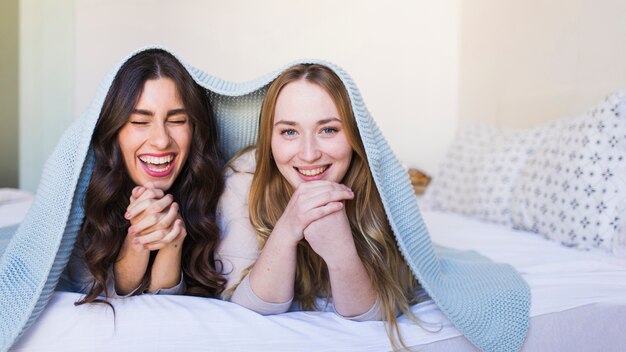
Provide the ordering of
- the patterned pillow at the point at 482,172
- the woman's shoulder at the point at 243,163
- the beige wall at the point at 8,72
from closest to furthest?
the woman's shoulder at the point at 243,163 → the patterned pillow at the point at 482,172 → the beige wall at the point at 8,72

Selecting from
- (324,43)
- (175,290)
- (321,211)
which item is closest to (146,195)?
(175,290)

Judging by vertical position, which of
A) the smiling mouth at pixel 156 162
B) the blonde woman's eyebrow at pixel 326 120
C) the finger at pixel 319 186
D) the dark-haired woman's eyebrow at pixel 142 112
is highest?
the dark-haired woman's eyebrow at pixel 142 112

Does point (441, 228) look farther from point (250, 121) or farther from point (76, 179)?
point (76, 179)

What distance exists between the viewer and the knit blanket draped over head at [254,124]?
996 millimetres

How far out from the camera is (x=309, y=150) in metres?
1.10

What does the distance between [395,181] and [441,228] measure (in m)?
0.85

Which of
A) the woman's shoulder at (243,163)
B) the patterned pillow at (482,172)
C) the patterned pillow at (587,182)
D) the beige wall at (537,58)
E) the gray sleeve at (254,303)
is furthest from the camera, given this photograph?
the patterned pillow at (482,172)

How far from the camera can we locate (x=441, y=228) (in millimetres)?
1979

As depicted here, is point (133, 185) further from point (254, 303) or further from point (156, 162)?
point (254, 303)

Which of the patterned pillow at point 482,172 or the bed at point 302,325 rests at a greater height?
the patterned pillow at point 482,172

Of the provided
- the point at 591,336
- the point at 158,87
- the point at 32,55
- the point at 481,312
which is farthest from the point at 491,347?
the point at 32,55

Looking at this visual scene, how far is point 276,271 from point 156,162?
0.35m

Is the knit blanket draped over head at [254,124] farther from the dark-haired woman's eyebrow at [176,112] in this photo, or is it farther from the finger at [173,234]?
the finger at [173,234]

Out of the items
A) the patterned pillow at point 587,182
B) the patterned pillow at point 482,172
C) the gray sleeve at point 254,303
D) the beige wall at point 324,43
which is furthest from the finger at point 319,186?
the beige wall at point 324,43
